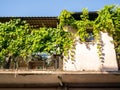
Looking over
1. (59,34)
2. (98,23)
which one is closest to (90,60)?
(59,34)

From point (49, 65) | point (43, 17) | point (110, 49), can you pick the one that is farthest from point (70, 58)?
point (43, 17)

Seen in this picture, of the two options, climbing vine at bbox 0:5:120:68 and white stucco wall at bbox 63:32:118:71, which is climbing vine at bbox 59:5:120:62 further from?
white stucco wall at bbox 63:32:118:71

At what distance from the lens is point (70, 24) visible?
47.2ft

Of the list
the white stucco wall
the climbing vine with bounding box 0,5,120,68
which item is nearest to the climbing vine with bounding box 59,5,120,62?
the climbing vine with bounding box 0,5,120,68

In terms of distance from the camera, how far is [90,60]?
42.6ft

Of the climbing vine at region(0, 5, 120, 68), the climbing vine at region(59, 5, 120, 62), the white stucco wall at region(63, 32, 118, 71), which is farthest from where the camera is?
the climbing vine at region(59, 5, 120, 62)

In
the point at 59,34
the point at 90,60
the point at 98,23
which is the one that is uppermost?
the point at 98,23

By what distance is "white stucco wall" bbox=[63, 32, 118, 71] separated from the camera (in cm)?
1284

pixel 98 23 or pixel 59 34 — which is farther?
pixel 98 23

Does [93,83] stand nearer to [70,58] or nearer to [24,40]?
[70,58]

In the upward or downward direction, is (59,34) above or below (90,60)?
above

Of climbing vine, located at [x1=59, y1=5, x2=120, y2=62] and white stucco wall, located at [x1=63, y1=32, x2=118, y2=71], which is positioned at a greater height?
climbing vine, located at [x1=59, y1=5, x2=120, y2=62]

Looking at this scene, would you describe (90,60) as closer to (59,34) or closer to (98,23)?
(59,34)

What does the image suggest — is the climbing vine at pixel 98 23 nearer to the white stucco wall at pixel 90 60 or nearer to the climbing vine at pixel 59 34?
the climbing vine at pixel 59 34
